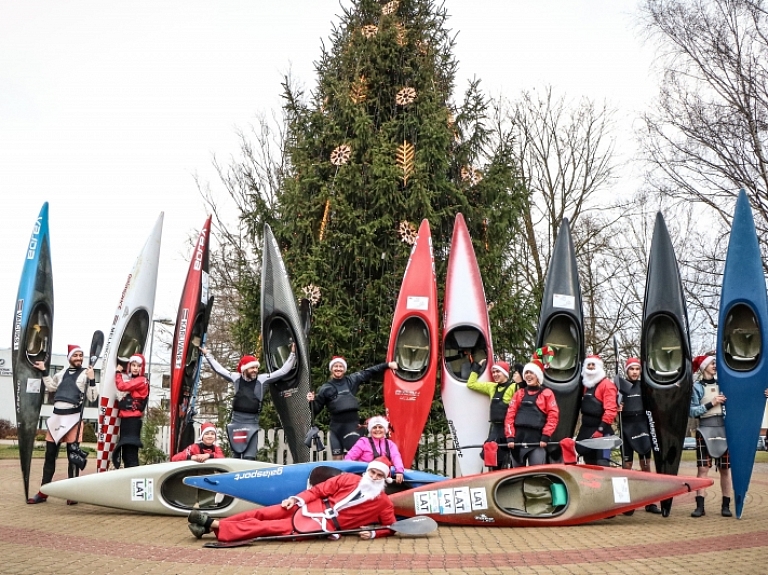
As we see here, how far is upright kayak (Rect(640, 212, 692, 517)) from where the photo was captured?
8.01 metres

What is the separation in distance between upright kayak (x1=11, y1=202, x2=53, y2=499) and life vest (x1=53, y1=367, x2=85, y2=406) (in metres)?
0.37

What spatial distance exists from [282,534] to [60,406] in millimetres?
3545

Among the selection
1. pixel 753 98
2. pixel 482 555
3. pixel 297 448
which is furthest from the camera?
pixel 753 98

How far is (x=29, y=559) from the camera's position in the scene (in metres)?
5.02

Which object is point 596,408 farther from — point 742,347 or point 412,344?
point 412,344

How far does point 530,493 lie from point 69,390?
16.0ft

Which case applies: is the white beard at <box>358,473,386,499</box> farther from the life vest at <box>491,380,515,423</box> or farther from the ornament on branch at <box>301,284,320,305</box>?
the ornament on branch at <box>301,284,320,305</box>

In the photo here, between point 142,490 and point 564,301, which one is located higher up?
point 564,301

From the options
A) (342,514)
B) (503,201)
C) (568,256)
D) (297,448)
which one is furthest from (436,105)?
(342,514)

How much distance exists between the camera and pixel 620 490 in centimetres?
697

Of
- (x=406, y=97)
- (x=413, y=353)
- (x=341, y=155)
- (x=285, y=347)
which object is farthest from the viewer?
(x=406, y=97)

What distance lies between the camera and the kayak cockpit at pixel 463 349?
31.6ft

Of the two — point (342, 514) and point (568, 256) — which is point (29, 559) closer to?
point (342, 514)

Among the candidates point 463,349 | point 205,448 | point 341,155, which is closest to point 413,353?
point 463,349
